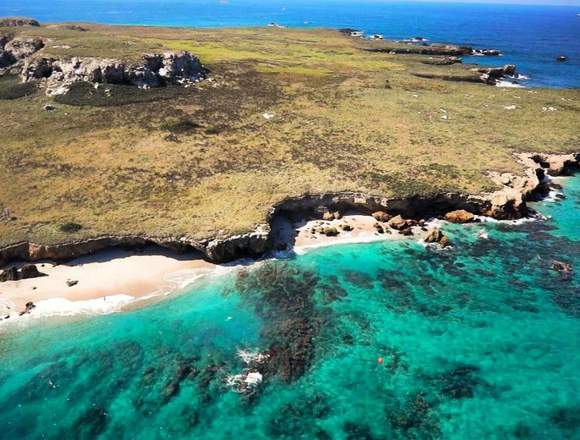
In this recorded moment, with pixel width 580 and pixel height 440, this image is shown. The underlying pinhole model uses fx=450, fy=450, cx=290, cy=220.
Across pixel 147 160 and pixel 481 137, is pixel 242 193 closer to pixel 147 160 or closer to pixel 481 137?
pixel 147 160

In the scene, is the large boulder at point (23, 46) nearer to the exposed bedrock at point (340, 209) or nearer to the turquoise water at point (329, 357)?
the exposed bedrock at point (340, 209)

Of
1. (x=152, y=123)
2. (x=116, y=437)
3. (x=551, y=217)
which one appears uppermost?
(x=152, y=123)

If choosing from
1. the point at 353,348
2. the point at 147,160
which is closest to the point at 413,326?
the point at 353,348

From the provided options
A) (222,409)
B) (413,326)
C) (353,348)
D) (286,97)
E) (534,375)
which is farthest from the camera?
(286,97)

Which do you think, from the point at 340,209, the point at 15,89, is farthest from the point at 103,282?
the point at 15,89

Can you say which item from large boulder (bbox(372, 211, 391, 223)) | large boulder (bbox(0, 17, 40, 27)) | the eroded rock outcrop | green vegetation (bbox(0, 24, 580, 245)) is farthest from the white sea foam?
large boulder (bbox(0, 17, 40, 27))

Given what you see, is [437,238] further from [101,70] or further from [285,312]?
[101,70]

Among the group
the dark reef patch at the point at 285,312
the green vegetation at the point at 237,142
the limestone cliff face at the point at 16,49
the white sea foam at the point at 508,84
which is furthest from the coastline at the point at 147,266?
the limestone cliff face at the point at 16,49
